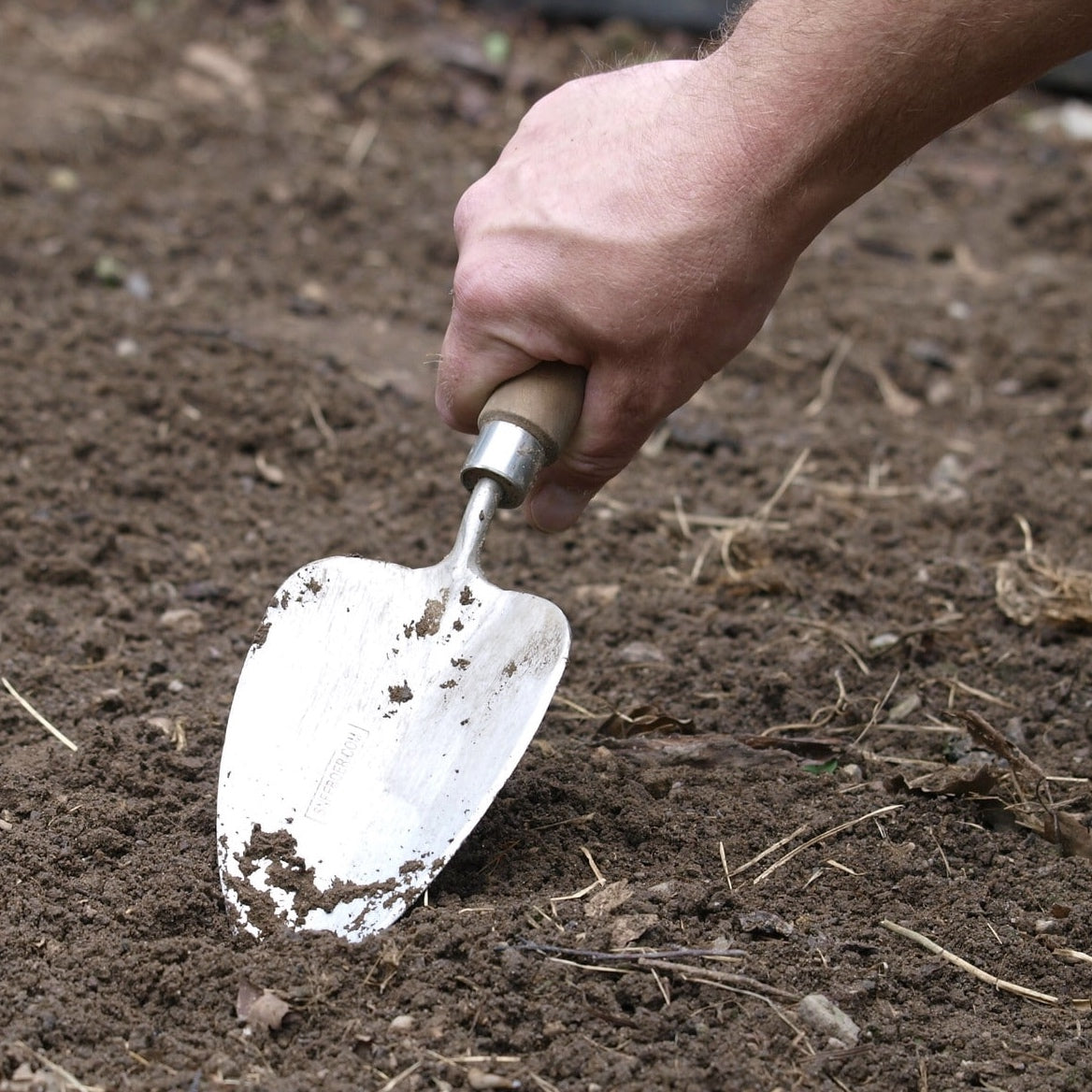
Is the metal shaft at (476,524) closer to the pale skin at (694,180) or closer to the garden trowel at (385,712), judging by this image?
the garden trowel at (385,712)

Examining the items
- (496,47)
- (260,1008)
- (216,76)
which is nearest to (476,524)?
(260,1008)

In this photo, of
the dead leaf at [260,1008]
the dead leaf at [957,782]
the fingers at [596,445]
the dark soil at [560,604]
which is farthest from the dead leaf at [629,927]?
the fingers at [596,445]

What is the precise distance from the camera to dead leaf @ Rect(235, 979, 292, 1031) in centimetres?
170

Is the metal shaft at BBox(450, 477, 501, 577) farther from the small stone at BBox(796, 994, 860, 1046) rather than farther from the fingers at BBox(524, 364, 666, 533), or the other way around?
the small stone at BBox(796, 994, 860, 1046)

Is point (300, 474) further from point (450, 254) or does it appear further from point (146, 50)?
point (146, 50)

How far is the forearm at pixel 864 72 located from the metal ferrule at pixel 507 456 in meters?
0.50

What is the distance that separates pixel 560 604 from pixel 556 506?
0.56 meters

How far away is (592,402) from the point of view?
1990 mm

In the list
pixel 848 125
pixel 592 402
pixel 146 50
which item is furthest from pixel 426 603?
pixel 146 50

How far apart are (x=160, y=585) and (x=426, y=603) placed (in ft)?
2.70

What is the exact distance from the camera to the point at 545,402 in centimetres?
198

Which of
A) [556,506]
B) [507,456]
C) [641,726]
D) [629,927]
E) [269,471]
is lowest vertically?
[269,471]

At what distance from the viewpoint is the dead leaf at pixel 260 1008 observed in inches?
66.7

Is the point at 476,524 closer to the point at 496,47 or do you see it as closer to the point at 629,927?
the point at 629,927
